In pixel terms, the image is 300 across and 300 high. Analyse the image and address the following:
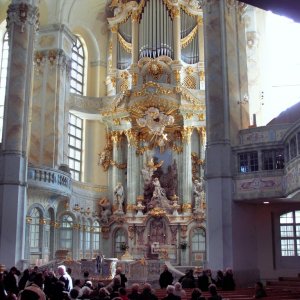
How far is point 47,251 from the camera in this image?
2688cm

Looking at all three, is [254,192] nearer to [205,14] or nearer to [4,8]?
[205,14]

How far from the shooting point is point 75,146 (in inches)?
1268

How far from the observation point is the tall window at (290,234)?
20.9m

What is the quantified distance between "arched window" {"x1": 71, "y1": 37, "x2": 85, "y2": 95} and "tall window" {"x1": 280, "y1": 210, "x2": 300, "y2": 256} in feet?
55.9

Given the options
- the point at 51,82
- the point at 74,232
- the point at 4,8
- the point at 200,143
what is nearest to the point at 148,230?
the point at 74,232

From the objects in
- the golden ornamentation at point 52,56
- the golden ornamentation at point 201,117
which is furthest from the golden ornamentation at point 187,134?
the golden ornamentation at point 52,56

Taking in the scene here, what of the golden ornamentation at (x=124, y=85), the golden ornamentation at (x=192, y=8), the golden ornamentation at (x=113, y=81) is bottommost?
the golden ornamentation at (x=124, y=85)

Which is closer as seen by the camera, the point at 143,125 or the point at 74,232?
the point at 74,232

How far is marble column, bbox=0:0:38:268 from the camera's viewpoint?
21.7 meters

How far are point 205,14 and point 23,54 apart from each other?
8.76m

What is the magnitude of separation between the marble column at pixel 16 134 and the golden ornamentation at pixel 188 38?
10795mm

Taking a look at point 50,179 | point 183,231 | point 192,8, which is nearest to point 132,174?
point 183,231

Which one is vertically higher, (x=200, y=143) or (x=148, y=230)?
(x=200, y=143)

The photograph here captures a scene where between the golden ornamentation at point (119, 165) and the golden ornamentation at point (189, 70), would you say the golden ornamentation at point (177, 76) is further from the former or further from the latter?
the golden ornamentation at point (119, 165)
